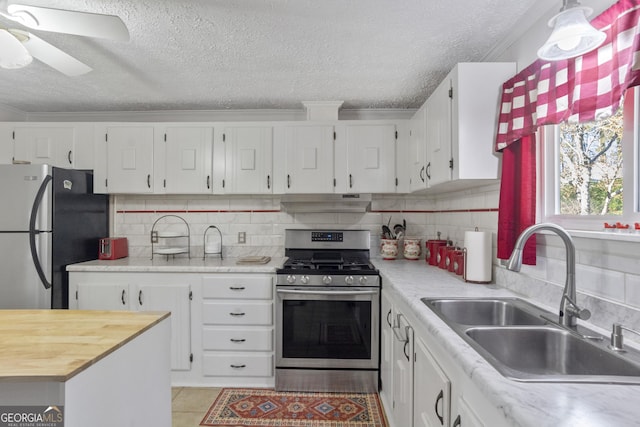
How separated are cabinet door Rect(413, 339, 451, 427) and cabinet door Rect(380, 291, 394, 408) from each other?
1.90ft

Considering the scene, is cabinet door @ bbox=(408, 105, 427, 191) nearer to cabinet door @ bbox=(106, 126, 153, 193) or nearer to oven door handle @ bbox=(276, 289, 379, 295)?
oven door handle @ bbox=(276, 289, 379, 295)

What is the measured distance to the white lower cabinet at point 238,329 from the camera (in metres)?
2.72

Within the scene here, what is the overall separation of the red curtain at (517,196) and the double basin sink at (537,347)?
296mm

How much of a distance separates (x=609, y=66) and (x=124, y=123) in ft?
11.0

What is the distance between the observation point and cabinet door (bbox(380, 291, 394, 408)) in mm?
2201

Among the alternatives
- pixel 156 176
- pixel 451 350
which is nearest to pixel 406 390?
pixel 451 350

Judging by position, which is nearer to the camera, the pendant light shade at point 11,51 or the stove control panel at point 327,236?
the pendant light shade at point 11,51

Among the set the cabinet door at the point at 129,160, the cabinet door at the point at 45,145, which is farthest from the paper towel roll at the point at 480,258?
the cabinet door at the point at 45,145

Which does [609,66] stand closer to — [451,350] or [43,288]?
[451,350]

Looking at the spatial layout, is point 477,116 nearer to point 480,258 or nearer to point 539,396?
point 480,258

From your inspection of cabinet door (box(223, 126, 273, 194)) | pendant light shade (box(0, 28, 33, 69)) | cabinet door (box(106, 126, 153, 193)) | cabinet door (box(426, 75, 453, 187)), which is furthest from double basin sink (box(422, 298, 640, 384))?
cabinet door (box(106, 126, 153, 193))

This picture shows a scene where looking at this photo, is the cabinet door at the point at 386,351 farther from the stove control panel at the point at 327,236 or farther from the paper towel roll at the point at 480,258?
the stove control panel at the point at 327,236

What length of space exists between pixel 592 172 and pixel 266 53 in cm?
186

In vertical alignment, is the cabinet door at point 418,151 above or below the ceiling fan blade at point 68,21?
below
